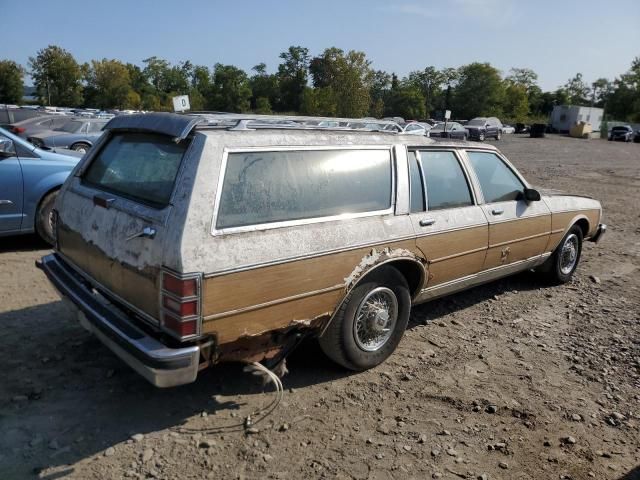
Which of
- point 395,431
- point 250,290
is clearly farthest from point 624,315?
point 250,290

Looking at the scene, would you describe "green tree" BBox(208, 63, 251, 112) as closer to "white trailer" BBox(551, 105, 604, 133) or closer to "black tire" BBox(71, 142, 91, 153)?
"white trailer" BBox(551, 105, 604, 133)

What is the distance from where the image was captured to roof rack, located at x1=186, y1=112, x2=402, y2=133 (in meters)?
3.12

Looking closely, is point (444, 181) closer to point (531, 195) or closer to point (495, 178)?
point (495, 178)

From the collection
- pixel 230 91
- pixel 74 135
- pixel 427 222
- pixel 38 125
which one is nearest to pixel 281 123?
pixel 427 222

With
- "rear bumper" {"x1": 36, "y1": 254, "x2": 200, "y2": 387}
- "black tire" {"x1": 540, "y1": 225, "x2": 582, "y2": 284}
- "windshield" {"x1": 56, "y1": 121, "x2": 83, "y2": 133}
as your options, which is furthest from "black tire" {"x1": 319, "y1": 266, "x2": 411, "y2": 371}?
"windshield" {"x1": 56, "y1": 121, "x2": 83, "y2": 133}

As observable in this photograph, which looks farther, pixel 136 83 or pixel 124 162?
pixel 136 83

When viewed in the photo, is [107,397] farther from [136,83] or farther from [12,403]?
[136,83]

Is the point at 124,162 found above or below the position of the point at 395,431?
above

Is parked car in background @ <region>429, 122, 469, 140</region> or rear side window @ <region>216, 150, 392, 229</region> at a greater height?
parked car in background @ <region>429, 122, 469, 140</region>

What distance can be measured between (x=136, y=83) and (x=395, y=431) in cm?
8782

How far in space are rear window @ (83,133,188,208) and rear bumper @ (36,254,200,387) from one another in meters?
0.70

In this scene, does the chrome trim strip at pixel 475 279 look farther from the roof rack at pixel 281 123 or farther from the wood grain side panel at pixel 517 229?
the roof rack at pixel 281 123

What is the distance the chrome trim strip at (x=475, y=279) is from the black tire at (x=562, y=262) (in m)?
0.25

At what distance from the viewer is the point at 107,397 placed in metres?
3.29
